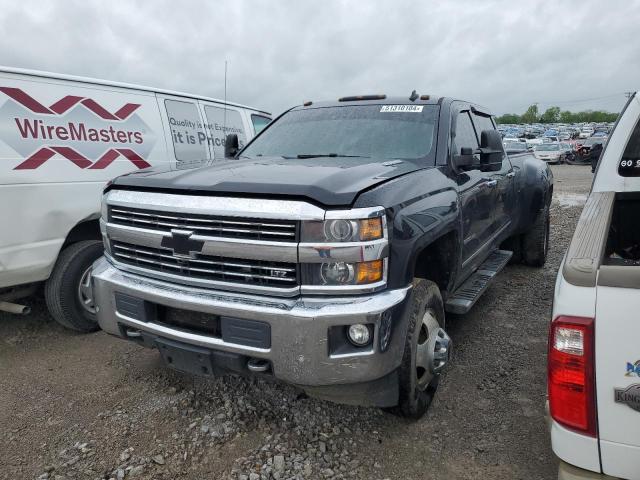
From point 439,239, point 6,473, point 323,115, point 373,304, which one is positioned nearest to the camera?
point 373,304

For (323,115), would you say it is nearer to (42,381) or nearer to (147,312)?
(147,312)

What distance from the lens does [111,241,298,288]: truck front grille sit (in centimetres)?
240

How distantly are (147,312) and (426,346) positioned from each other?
1.61 metres

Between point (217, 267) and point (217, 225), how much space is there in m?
0.22

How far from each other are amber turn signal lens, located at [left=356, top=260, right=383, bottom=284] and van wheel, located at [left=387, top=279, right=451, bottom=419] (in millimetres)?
293

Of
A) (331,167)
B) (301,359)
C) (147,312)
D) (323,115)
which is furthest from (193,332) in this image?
(323,115)

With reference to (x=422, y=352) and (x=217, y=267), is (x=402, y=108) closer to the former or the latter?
(x=422, y=352)

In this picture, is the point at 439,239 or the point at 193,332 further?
the point at 439,239

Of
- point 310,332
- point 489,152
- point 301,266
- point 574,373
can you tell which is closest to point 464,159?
point 489,152

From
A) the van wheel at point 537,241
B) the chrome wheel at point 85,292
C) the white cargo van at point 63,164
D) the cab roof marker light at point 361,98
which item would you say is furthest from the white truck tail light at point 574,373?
the van wheel at point 537,241

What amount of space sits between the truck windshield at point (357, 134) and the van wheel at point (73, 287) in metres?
1.61

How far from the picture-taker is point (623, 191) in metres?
3.04

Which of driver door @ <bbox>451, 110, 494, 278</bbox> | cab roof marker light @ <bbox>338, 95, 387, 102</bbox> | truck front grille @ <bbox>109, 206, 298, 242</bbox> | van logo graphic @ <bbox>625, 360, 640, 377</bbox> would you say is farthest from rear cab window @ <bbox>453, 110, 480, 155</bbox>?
van logo graphic @ <bbox>625, 360, 640, 377</bbox>

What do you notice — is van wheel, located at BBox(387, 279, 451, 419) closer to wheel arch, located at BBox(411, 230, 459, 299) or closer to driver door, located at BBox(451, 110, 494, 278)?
wheel arch, located at BBox(411, 230, 459, 299)
